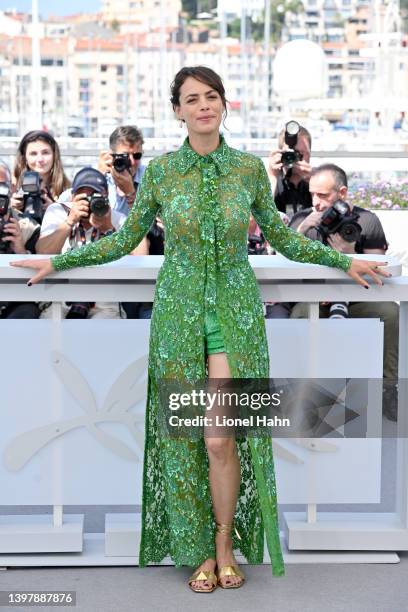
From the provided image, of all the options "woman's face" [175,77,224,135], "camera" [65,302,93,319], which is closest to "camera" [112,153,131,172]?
"camera" [65,302,93,319]

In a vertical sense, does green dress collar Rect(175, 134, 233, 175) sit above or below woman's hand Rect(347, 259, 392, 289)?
above

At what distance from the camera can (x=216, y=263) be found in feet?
13.6

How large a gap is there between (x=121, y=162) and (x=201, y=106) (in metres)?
3.03

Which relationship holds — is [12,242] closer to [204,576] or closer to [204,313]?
[204,313]

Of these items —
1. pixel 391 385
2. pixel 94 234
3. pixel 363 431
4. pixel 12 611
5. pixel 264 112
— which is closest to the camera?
pixel 12 611

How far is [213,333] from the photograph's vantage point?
4.15 metres

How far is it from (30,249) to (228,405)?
238cm

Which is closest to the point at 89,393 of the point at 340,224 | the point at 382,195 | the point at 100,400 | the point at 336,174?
the point at 100,400

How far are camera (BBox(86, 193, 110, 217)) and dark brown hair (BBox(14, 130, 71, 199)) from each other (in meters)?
1.56

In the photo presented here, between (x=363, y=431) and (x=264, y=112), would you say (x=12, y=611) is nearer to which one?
(x=363, y=431)

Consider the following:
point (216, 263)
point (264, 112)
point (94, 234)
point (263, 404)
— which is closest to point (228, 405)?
point (263, 404)

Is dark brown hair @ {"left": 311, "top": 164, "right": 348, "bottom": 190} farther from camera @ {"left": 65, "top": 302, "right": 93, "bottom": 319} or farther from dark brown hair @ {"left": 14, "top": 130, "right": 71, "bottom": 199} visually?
camera @ {"left": 65, "top": 302, "right": 93, "bottom": 319}

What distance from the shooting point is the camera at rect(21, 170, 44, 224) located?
6.46 meters

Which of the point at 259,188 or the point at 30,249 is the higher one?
the point at 259,188
